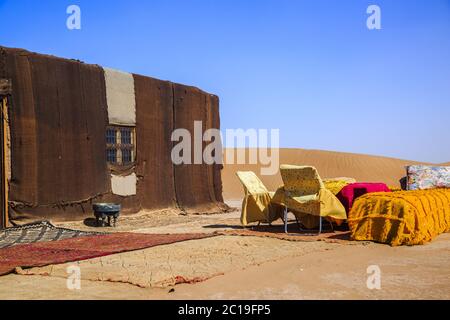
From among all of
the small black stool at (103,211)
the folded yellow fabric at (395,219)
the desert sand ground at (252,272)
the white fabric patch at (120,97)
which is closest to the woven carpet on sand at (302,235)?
the desert sand ground at (252,272)

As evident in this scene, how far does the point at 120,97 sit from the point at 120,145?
1.12 metres

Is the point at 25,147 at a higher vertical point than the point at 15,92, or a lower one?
lower

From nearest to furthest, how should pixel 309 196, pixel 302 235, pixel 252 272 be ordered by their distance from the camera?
pixel 252 272 < pixel 302 235 < pixel 309 196

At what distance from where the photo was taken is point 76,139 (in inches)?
427

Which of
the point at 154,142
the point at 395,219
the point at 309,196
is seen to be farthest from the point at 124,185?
the point at 395,219

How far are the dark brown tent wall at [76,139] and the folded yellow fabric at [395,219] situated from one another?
19.7 ft

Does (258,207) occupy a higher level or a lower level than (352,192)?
lower

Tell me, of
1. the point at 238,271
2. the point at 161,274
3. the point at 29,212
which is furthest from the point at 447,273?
the point at 29,212

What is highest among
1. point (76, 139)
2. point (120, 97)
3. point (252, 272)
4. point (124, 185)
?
point (120, 97)

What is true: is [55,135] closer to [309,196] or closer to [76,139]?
[76,139]

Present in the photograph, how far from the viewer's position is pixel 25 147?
9703 mm

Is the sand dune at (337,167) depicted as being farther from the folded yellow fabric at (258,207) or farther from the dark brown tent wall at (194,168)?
the folded yellow fabric at (258,207)

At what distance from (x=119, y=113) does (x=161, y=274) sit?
7.54 m
